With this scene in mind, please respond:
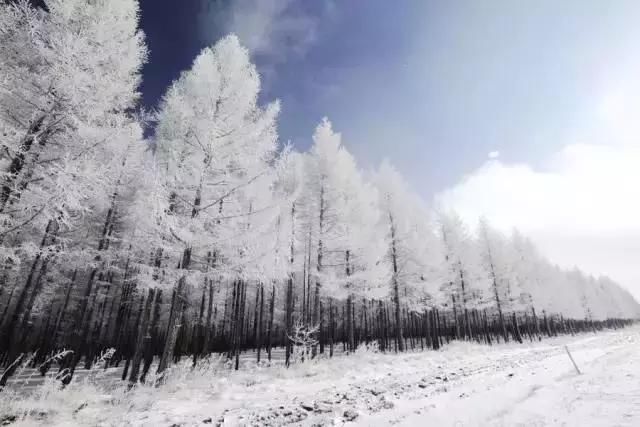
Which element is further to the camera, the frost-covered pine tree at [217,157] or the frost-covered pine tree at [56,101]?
the frost-covered pine tree at [217,157]

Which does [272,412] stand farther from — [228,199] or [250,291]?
[250,291]

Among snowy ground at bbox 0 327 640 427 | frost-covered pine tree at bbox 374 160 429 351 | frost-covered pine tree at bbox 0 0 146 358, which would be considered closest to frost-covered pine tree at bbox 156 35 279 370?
frost-covered pine tree at bbox 0 0 146 358

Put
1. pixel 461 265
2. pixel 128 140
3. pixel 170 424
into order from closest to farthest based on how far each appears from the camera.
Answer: pixel 170 424 < pixel 128 140 < pixel 461 265

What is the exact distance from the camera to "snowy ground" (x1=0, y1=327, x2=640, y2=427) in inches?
154

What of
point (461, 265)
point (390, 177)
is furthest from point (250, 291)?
point (461, 265)

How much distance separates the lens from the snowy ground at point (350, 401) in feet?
12.8

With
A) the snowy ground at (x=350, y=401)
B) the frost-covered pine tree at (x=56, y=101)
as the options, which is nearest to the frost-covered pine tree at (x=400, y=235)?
the snowy ground at (x=350, y=401)

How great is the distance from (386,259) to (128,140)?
1470 centimetres

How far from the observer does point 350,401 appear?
A: 16.6ft

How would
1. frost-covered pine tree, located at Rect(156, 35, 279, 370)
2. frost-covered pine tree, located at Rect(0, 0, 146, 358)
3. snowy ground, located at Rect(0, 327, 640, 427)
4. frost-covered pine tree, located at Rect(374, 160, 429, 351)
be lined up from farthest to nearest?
frost-covered pine tree, located at Rect(374, 160, 429, 351), frost-covered pine tree, located at Rect(156, 35, 279, 370), frost-covered pine tree, located at Rect(0, 0, 146, 358), snowy ground, located at Rect(0, 327, 640, 427)

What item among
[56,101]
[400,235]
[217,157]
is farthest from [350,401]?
[400,235]

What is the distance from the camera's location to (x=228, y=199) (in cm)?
786

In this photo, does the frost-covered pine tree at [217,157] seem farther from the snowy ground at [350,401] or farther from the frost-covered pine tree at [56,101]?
the snowy ground at [350,401]

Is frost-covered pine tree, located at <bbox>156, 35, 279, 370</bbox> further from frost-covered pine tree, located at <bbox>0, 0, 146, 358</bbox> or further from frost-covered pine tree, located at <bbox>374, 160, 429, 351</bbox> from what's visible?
frost-covered pine tree, located at <bbox>374, 160, 429, 351</bbox>
